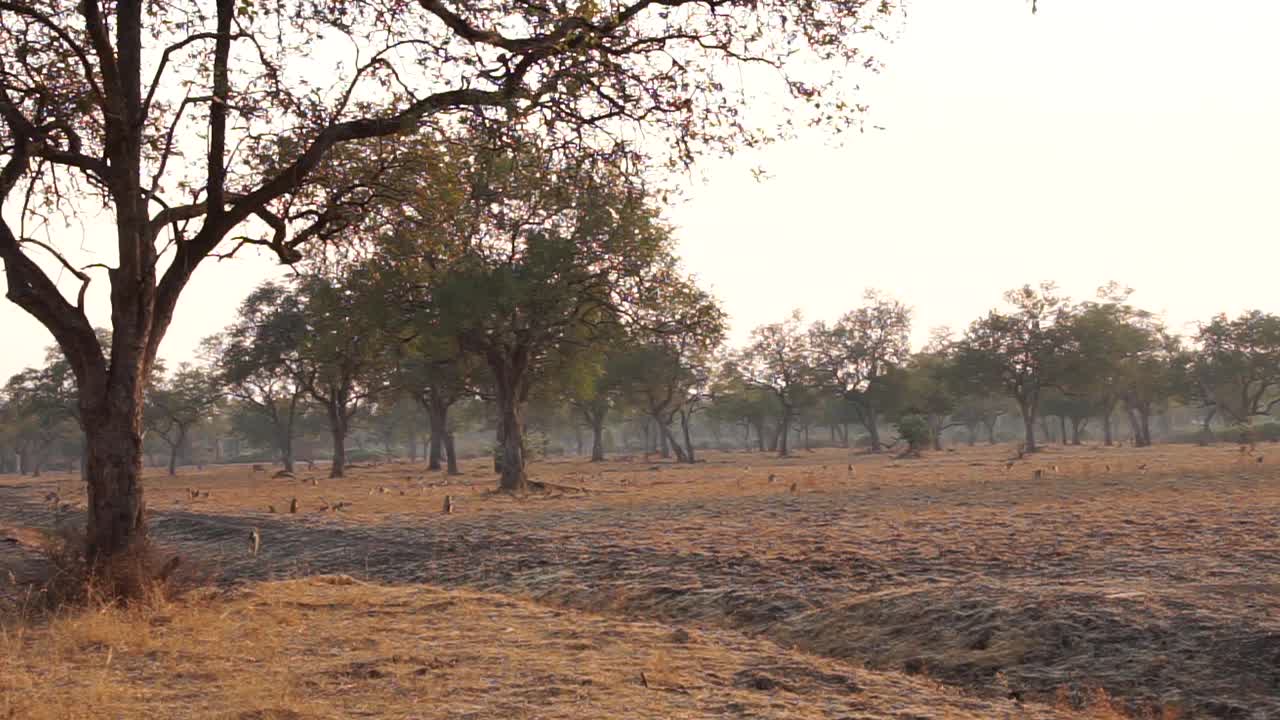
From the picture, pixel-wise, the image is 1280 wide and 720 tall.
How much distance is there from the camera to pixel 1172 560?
13477 mm

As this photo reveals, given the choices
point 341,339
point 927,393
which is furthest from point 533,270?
point 927,393

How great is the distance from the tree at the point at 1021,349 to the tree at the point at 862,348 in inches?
585

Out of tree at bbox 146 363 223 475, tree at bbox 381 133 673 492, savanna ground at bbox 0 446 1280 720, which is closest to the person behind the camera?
savanna ground at bbox 0 446 1280 720

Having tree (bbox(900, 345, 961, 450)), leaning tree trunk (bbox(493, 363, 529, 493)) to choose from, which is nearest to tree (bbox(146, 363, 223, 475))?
leaning tree trunk (bbox(493, 363, 529, 493))

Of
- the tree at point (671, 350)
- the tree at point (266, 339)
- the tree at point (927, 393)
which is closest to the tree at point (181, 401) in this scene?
the tree at point (266, 339)

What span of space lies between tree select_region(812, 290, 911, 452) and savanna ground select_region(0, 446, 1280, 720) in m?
70.4

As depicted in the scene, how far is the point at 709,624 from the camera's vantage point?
11789mm

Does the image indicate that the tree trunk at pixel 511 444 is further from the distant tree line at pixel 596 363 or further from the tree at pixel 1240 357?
the tree at pixel 1240 357

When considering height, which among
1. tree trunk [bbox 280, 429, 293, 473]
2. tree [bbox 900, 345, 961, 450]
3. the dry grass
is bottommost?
the dry grass

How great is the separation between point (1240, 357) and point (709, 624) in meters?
84.3

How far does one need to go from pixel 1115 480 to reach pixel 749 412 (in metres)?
67.0

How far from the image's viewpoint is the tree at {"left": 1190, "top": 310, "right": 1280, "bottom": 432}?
80188 millimetres

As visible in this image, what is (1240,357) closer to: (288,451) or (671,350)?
(671,350)

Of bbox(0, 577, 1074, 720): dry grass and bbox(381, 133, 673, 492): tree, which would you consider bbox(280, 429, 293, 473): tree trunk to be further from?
bbox(0, 577, 1074, 720): dry grass
